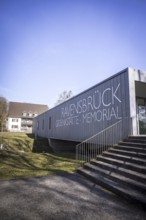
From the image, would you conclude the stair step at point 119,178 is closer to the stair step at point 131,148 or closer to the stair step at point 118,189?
the stair step at point 118,189

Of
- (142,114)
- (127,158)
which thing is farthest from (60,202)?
(142,114)

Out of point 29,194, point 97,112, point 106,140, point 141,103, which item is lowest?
point 29,194

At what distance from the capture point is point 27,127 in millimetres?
51125

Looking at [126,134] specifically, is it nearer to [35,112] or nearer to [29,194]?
[29,194]

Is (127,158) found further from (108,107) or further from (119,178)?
(108,107)

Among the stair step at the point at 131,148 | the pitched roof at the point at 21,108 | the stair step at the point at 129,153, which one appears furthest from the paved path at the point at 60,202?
the pitched roof at the point at 21,108

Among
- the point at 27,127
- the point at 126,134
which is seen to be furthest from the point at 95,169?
the point at 27,127

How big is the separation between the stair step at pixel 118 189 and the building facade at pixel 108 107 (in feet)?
10.4

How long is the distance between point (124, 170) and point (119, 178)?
432mm

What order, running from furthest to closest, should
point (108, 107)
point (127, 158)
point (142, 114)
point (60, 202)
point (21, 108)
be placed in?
point (21, 108) < point (142, 114) < point (108, 107) < point (127, 158) < point (60, 202)

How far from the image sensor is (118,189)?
4.66 metres

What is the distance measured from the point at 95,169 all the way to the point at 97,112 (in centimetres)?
442

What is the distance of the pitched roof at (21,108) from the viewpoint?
164ft

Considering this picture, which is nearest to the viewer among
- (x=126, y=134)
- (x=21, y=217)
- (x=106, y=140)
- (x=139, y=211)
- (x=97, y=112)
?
(x=21, y=217)
